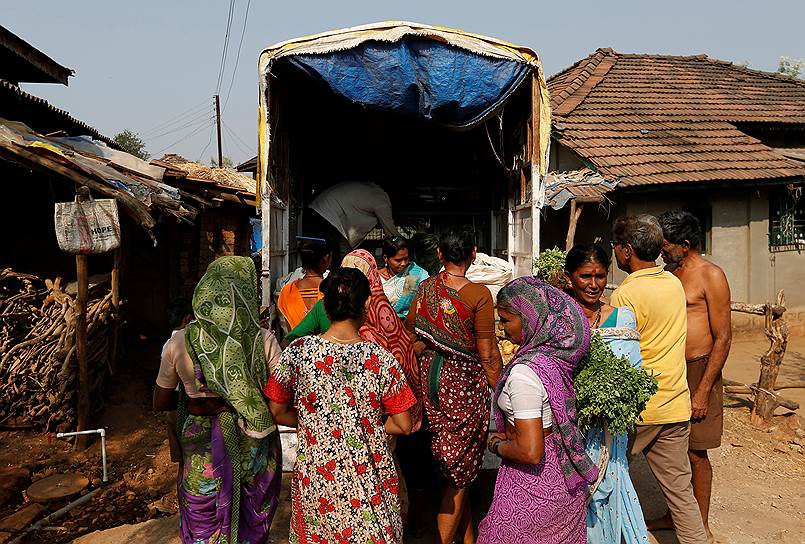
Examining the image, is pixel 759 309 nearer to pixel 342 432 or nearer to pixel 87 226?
pixel 342 432

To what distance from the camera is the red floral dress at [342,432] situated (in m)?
2.14

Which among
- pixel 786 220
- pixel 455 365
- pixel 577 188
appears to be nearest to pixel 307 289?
pixel 455 365

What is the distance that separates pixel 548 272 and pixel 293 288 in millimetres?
2216

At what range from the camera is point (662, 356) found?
2795 mm

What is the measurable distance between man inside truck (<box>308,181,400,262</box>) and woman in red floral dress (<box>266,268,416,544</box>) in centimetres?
474

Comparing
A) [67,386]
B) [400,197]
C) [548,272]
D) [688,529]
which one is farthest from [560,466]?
[400,197]

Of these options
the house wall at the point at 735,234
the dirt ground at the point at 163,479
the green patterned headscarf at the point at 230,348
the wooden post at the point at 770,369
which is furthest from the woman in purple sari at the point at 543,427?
the house wall at the point at 735,234

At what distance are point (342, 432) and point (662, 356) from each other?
1647 millimetres

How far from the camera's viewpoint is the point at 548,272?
4.70 metres

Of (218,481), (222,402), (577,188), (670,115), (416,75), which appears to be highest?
(670,115)

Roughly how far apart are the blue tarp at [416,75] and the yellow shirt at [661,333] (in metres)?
2.56

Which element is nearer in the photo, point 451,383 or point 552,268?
point 451,383

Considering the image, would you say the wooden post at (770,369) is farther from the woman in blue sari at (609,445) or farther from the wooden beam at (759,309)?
the woman in blue sari at (609,445)

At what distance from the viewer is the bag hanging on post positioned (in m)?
5.03
